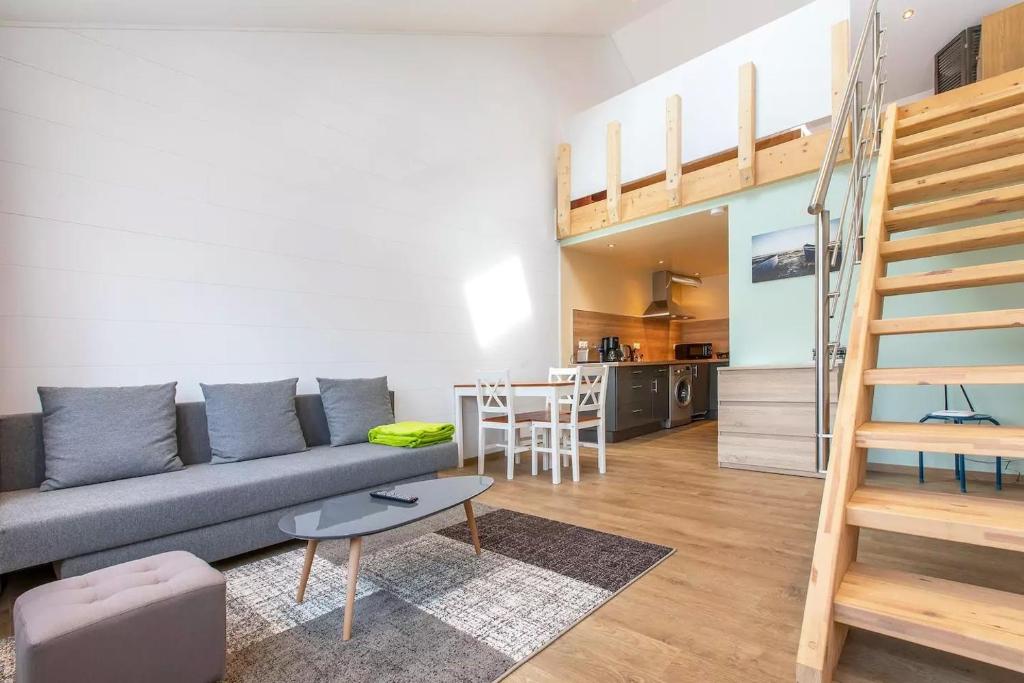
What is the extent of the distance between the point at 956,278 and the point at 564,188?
180 inches

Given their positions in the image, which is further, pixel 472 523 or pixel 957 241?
pixel 472 523

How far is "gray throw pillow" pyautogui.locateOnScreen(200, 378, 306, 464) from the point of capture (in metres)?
2.88

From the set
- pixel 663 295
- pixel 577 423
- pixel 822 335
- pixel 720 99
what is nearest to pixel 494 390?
pixel 577 423

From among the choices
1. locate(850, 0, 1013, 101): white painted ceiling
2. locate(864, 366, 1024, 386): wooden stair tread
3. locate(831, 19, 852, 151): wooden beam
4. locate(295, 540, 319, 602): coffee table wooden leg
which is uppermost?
locate(850, 0, 1013, 101): white painted ceiling

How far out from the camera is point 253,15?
3.30 m

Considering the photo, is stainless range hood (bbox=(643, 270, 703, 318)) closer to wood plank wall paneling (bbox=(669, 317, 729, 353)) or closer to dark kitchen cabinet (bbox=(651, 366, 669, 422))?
wood plank wall paneling (bbox=(669, 317, 729, 353))

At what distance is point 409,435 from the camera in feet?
10.9

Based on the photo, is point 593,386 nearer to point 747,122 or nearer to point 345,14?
point 747,122

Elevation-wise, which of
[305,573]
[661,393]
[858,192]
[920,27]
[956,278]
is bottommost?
[305,573]

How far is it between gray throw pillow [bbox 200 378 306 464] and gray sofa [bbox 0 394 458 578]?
7 cm

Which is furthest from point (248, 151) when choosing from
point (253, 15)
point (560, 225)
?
point (560, 225)

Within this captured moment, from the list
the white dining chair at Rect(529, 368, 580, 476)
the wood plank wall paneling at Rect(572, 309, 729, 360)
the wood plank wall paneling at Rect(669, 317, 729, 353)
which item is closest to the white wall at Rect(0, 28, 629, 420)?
the white dining chair at Rect(529, 368, 580, 476)

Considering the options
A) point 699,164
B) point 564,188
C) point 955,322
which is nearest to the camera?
point 955,322

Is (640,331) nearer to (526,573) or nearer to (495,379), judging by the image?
(495,379)
